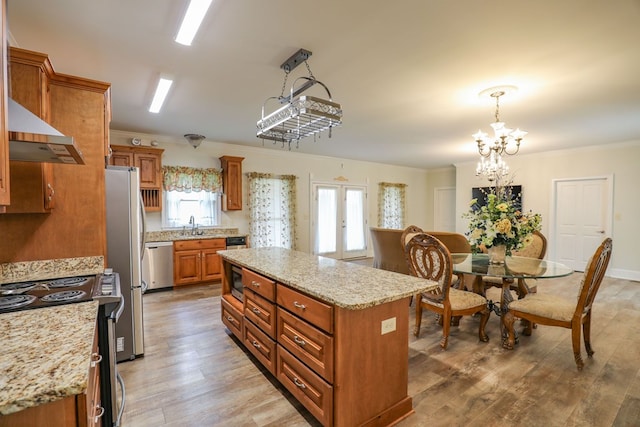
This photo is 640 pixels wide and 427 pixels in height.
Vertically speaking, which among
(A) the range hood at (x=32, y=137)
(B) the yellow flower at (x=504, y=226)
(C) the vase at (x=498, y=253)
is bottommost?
(C) the vase at (x=498, y=253)

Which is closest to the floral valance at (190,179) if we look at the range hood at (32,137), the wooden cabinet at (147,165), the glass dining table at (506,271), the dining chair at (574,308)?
the wooden cabinet at (147,165)

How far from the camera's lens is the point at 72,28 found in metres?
2.11

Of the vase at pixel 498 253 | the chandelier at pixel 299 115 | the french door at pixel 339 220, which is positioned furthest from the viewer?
the french door at pixel 339 220

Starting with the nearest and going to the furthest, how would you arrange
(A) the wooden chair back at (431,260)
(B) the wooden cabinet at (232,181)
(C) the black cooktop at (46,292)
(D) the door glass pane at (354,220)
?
1. (C) the black cooktop at (46,292)
2. (A) the wooden chair back at (431,260)
3. (B) the wooden cabinet at (232,181)
4. (D) the door glass pane at (354,220)

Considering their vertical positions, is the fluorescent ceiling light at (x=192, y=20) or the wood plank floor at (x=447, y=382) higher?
the fluorescent ceiling light at (x=192, y=20)

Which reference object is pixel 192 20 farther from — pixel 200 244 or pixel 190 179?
pixel 190 179

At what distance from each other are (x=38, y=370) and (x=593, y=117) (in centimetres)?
580

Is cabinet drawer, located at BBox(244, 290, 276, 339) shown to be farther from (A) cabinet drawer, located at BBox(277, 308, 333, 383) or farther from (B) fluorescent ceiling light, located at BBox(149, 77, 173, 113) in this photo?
(B) fluorescent ceiling light, located at BBox(149, 77, 173, 113)

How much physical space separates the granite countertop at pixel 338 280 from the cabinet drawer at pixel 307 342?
0.74 ft

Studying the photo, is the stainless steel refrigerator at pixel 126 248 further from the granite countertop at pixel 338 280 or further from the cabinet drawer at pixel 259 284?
the cabinet drawer at pixel 259 284

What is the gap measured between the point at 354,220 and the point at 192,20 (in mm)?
6375

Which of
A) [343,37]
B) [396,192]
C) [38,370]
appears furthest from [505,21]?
[396,192]

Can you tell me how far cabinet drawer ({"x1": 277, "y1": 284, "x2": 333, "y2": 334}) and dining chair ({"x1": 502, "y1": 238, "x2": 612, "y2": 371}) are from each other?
81.7 inches

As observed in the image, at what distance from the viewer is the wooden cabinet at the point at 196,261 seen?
4.87 meters
